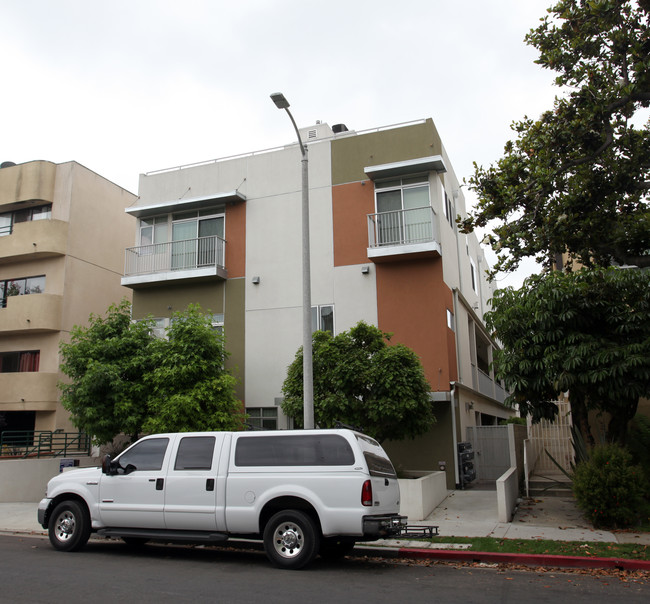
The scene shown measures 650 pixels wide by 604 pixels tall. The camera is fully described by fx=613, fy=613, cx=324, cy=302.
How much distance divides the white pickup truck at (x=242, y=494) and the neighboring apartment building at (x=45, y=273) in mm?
15269

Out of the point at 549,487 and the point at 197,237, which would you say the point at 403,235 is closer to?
the point at 197,237

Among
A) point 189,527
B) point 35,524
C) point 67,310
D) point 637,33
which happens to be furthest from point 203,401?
point 637,33

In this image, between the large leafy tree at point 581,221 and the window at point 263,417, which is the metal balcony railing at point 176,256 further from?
the large leafy tree at point 581,221

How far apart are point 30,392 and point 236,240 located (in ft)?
34.2

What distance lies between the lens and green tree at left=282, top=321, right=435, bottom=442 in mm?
14148

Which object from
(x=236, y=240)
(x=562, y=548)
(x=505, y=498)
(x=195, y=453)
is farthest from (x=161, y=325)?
(x=562, y=548)

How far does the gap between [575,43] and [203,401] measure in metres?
12.2

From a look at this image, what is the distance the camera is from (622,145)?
13602 millimetres

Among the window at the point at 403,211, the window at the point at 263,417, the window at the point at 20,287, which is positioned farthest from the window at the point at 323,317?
the window at the point at 20,287

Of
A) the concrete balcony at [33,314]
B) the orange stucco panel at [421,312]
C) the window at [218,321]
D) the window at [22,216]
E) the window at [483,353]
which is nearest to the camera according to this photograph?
the orange stucco panel at [421,312]

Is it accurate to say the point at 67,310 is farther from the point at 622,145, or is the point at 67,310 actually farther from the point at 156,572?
the point at 622,145

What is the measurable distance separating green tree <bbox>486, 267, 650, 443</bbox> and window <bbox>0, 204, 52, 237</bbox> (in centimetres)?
2037

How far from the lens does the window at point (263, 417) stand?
19016 millimetres

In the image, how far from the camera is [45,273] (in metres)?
25.0
